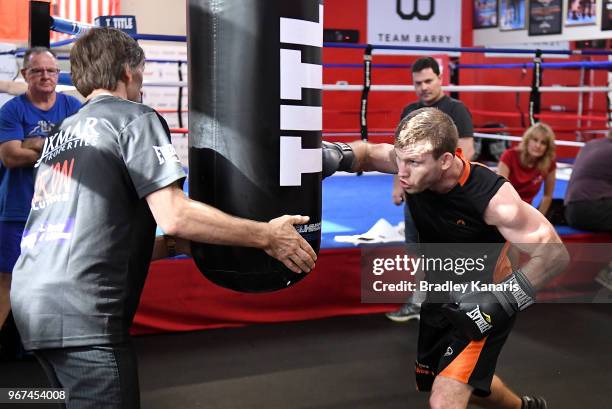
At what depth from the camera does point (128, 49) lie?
162 cm

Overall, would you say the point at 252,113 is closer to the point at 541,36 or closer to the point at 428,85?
the point at 428,85

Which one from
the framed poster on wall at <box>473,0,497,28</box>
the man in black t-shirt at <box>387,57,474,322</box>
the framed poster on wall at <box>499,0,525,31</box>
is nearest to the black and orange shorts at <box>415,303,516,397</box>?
the man in black t-shirt at <box>387,57,474,322</box>

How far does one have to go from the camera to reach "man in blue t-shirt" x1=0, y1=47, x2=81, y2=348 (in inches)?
118

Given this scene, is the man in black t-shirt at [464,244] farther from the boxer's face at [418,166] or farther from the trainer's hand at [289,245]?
the trainer's hand at [289,245]

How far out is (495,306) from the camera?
2.03 metres

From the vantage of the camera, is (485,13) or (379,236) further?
(485,13)

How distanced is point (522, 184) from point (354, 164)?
2173 mm

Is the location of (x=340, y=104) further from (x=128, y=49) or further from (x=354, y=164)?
(x=128, y=49)

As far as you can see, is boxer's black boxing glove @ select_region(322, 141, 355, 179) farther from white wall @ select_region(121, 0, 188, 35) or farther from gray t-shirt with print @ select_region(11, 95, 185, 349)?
white wall @ select_region(121, 0, 188, 35)

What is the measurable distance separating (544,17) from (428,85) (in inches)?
191

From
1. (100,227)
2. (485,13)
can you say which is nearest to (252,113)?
(100,227)

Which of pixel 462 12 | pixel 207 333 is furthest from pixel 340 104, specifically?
pixel 207 333

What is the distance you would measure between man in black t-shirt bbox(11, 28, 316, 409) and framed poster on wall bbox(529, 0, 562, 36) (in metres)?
6.87

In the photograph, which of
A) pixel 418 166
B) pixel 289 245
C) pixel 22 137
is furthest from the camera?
pixel 22 137
